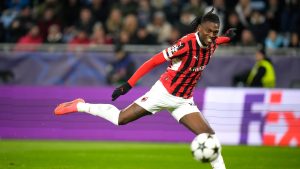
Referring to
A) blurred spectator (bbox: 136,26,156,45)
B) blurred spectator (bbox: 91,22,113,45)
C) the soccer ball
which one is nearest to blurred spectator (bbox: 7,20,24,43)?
blurred spectator (bbox: 91,22,113,45)

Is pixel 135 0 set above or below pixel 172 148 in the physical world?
above

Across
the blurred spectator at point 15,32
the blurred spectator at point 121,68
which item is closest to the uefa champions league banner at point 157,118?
the blurred spectator at point 121,68

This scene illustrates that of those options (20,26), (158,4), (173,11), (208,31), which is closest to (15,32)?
(20,26)

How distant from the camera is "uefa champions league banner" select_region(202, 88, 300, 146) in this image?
14.6 m

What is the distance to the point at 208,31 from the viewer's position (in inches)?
356

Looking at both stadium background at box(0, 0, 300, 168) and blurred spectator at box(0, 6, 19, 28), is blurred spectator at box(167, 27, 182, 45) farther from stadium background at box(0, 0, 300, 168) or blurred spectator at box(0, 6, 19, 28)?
blurred spectator at box(0, 6, 19, 28)

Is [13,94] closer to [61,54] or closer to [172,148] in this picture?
[61,54]

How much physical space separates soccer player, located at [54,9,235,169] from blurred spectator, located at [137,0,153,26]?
890 cm

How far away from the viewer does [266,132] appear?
1466cm

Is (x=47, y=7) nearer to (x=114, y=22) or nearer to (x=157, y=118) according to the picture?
(x=114, y=22)

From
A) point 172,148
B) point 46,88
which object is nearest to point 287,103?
point 172,148

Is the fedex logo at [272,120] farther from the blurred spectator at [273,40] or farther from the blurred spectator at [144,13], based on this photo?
the blurred spectator at [144,13]

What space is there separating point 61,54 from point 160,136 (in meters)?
3.73

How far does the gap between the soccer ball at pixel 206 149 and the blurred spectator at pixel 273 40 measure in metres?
8.94
